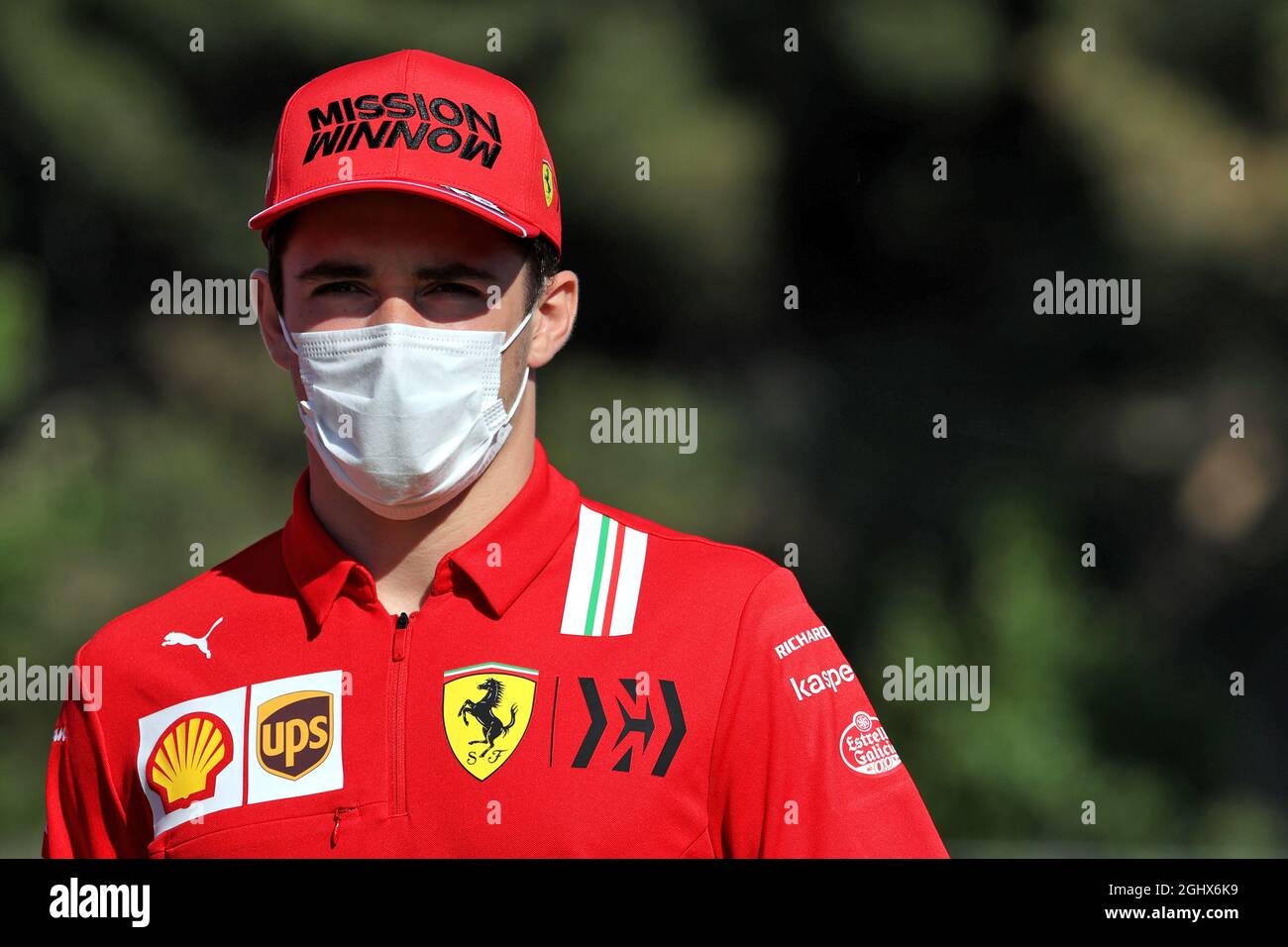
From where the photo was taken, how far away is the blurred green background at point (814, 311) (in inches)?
296

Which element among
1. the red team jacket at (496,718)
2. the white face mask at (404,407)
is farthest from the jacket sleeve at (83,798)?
the white face mask at (404,407)

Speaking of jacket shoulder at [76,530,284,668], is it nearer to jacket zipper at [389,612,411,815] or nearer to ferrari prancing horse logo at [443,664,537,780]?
jacket zipper at [389,612,411,815]

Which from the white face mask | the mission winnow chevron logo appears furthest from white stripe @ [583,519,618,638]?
the white face mask

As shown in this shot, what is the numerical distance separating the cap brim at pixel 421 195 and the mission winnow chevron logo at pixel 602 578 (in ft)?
1.54

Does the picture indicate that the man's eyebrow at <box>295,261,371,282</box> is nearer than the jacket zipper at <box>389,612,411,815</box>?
No

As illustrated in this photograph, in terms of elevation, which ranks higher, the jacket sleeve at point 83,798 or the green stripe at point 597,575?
the green stripe at point 597,575

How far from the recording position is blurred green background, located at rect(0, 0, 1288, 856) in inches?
296

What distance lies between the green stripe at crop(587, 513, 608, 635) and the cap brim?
46cm

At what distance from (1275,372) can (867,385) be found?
2.10 metres

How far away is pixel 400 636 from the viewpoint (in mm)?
2219

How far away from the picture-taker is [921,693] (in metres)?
7.16

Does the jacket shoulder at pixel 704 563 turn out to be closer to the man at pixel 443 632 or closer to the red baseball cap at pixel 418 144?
the man at pixel 443 632

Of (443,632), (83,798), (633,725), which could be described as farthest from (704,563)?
(83,798)

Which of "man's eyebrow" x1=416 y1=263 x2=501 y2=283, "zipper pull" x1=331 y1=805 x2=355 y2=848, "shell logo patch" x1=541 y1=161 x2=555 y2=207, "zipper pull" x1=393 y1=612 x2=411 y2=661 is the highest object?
"shell logo patch" x1=541 y1=161 x2=555 y2=207
